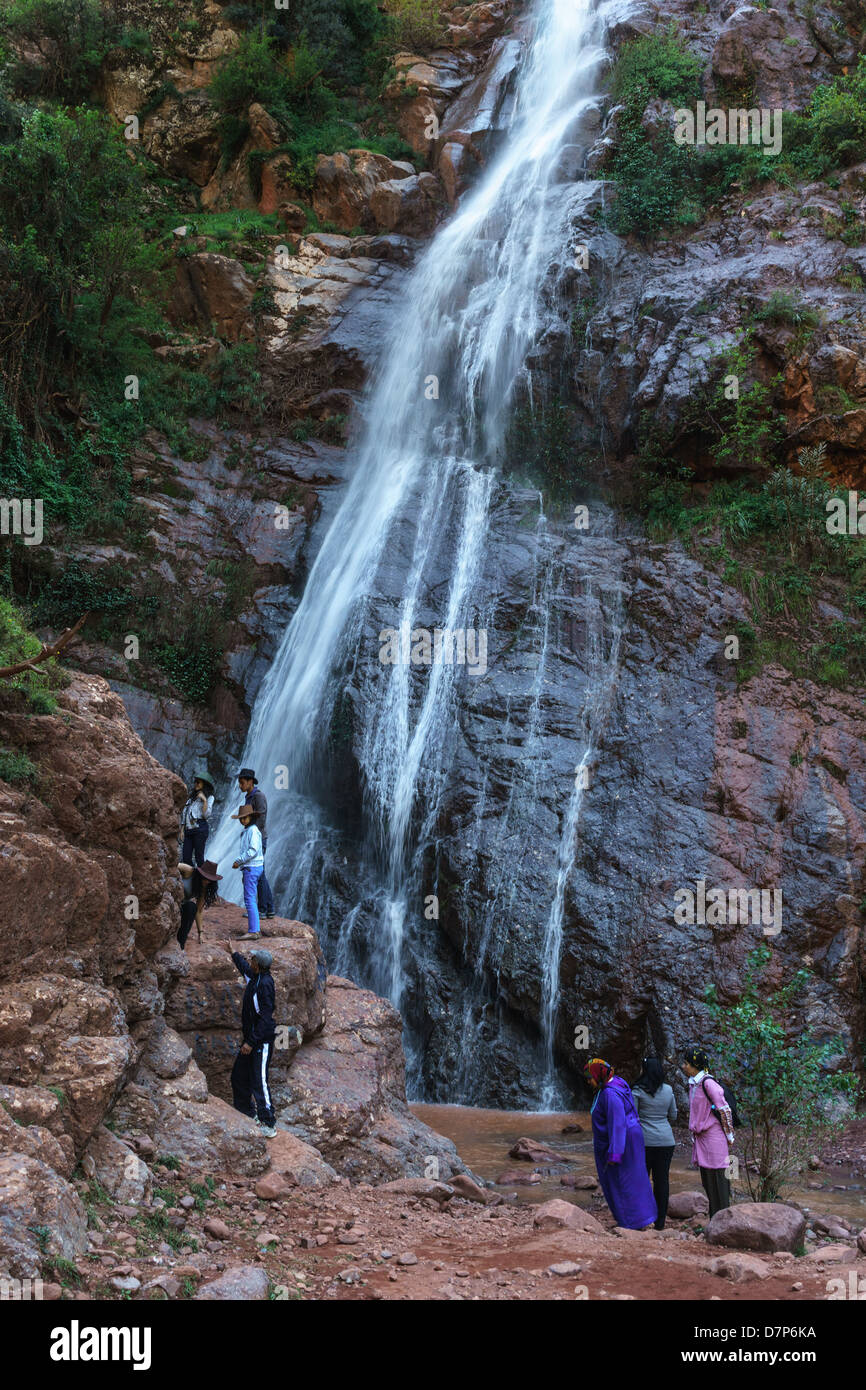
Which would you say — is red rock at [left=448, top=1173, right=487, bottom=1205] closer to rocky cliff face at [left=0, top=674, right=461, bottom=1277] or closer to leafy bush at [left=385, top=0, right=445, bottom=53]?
rocky cliff face at [left=0, top=674, right=461, bottom=1277]

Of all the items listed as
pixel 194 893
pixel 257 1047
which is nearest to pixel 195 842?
pixel 194 893

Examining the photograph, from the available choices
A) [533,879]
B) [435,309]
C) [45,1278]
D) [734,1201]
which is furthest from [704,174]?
[45,1278]

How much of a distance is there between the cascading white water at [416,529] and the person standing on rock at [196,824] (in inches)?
185

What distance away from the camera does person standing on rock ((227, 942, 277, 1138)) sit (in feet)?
25.6

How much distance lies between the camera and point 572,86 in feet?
82.4

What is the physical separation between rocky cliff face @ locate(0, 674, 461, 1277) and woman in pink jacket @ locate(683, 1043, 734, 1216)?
2.40 m

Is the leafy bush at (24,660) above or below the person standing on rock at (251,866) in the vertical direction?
above

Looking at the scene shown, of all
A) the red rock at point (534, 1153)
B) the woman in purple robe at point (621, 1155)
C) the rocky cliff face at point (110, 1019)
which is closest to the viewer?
the rocky cliff face at point (110, 1019)

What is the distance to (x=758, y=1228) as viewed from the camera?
6801 mm

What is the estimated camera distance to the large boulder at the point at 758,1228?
22.1 feet

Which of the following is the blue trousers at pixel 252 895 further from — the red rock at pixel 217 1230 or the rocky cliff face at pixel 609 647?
the red rock at pixel 217 1230

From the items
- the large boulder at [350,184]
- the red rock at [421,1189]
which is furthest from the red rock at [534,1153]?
the large boulder at [350,184]

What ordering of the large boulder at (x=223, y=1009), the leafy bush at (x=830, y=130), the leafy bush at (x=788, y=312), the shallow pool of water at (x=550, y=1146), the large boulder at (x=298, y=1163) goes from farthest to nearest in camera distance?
the leafy bush at (x=830, y=130), the leafy bush at (x=788, y=312), the shallow pool of water at (x=550, y=1146), the large boulder at (x=223, y=1009), the large boulder at (x=298, y=1163)

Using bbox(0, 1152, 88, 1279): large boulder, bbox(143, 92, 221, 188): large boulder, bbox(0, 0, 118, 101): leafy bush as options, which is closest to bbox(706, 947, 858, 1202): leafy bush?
bbox(0, 1152, 88, 1279): large boulder
